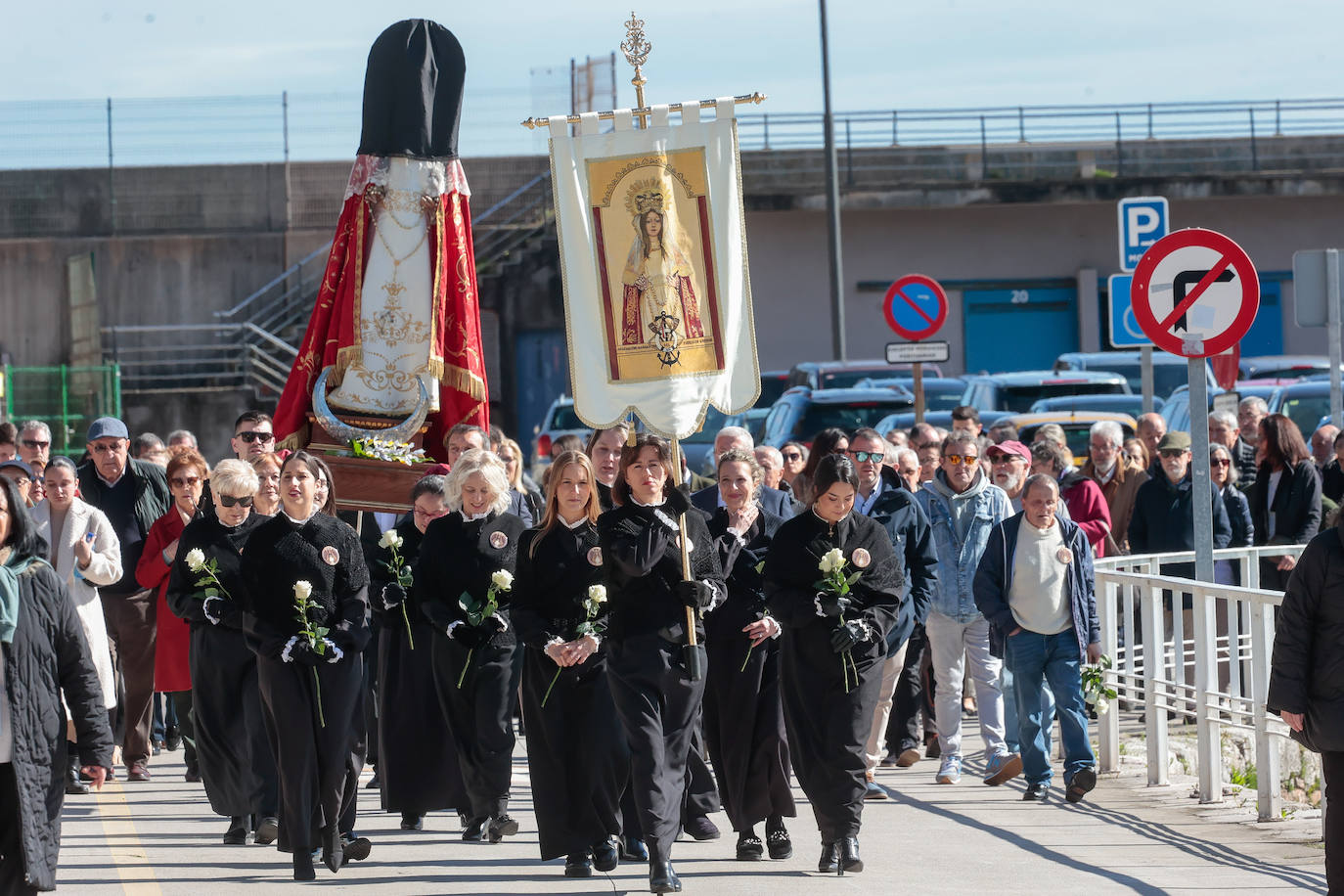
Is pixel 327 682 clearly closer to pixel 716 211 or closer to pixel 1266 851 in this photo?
pixel 716 211

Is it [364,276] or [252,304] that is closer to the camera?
[364,276]

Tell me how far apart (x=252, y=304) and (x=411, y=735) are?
2670 centimetres

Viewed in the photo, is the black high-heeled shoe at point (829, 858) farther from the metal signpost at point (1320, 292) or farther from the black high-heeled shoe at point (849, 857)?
the metal signpost at point (1320, 292)

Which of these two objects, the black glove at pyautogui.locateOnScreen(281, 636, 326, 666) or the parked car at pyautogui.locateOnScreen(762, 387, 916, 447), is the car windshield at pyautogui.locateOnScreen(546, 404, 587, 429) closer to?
the parked car at pyautogui.locateOnScreen(762, 387, 916, 447)

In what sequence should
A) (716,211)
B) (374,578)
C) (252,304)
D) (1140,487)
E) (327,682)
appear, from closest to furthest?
(327,682) → (716,211) → (374,578) → (1140,487) → (252,304)

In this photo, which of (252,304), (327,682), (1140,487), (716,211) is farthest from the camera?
(252,304)

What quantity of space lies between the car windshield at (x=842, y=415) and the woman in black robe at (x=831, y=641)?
11639mm

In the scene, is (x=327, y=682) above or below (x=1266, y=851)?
above

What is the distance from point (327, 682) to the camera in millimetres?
8258

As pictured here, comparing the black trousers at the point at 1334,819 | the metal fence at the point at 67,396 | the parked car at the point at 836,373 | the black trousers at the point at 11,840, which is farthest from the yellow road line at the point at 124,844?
the metal fence at the point at 67,396

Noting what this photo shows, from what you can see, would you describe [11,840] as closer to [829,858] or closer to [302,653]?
[302,653]

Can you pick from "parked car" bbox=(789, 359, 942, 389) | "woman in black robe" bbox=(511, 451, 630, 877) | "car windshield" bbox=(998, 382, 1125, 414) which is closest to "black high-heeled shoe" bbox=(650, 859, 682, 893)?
"woman in black robe" bbox=(511, 451, 630, 877)

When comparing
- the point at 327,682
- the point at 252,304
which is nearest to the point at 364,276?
the point at 327,682

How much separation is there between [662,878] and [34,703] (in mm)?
2590
